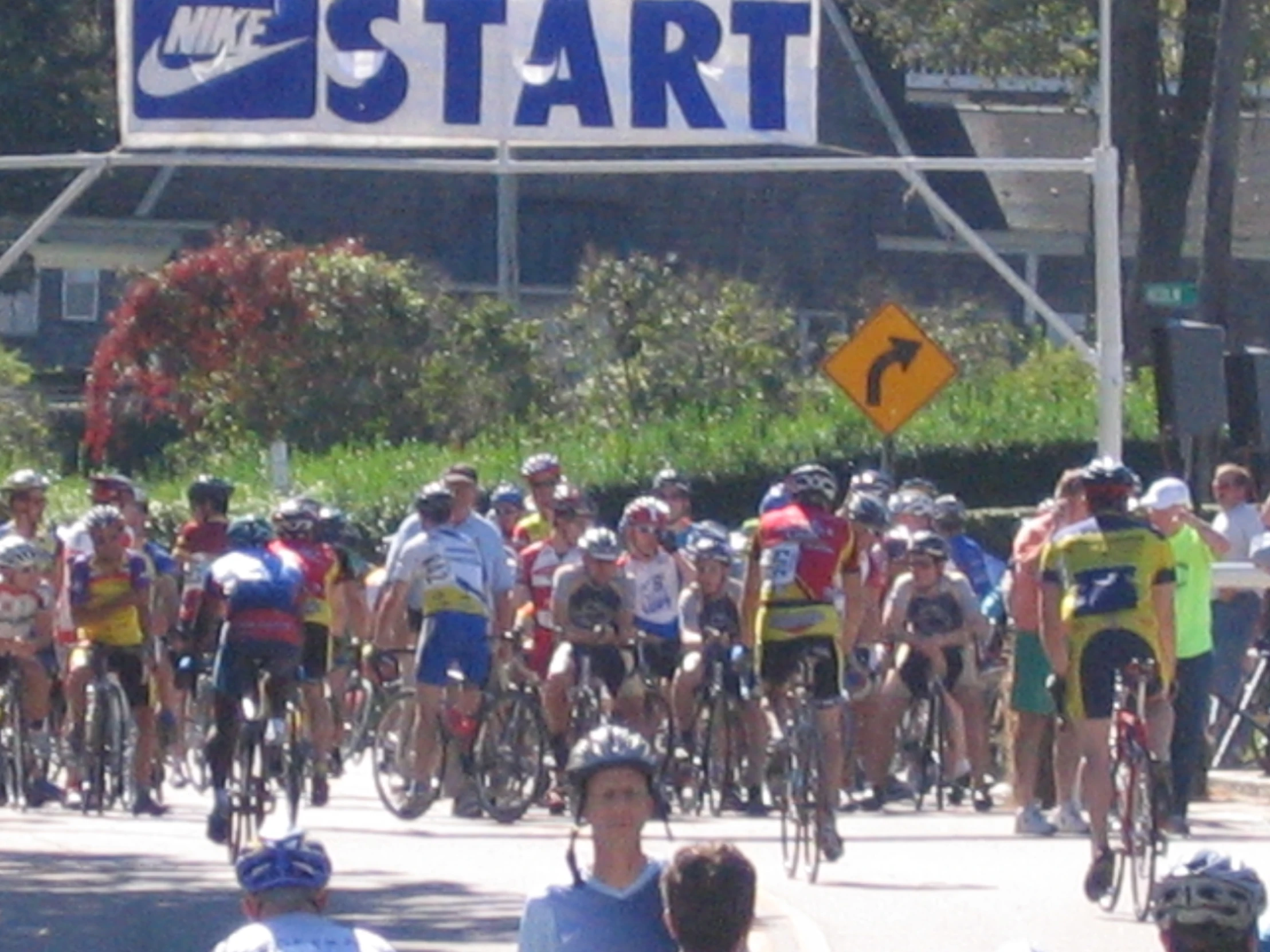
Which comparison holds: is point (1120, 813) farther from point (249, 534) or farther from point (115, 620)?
point (115, 620)

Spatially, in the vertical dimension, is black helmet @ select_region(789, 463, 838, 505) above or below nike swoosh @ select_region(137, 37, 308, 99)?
below

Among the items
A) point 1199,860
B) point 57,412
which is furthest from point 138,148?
point 57,412

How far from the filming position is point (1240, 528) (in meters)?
19.0

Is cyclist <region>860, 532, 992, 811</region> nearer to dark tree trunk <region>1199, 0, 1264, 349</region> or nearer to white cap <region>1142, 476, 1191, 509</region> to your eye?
white cap <region>1142, 476, 1191, 509</region>

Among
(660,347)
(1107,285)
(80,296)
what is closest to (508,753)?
(1107,285)

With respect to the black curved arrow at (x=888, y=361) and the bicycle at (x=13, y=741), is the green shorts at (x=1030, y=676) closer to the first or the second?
the bicycle at (x=13, y=741)

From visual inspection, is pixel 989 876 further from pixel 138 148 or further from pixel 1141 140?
pixel 1141 140

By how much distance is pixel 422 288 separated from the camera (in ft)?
117

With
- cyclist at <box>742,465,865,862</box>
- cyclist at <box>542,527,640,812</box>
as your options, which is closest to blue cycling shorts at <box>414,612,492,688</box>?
cyclist at <box>542,527,640,812</box>

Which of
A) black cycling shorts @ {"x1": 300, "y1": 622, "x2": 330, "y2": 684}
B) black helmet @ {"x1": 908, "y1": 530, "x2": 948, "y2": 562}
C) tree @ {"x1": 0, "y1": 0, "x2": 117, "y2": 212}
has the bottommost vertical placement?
black cycling shorts @ {"x1": 300, "y1": 622, "x2": 330, "y2": 684}

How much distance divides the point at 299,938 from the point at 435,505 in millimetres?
10884

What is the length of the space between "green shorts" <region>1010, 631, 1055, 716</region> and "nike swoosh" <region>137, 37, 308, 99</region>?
823 centimetres

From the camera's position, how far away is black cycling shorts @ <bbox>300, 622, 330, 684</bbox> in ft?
53.7

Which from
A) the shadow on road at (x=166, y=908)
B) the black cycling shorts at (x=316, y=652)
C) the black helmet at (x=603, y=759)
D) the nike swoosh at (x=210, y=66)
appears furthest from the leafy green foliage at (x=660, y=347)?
the black helmet at (x=603, y=759)
